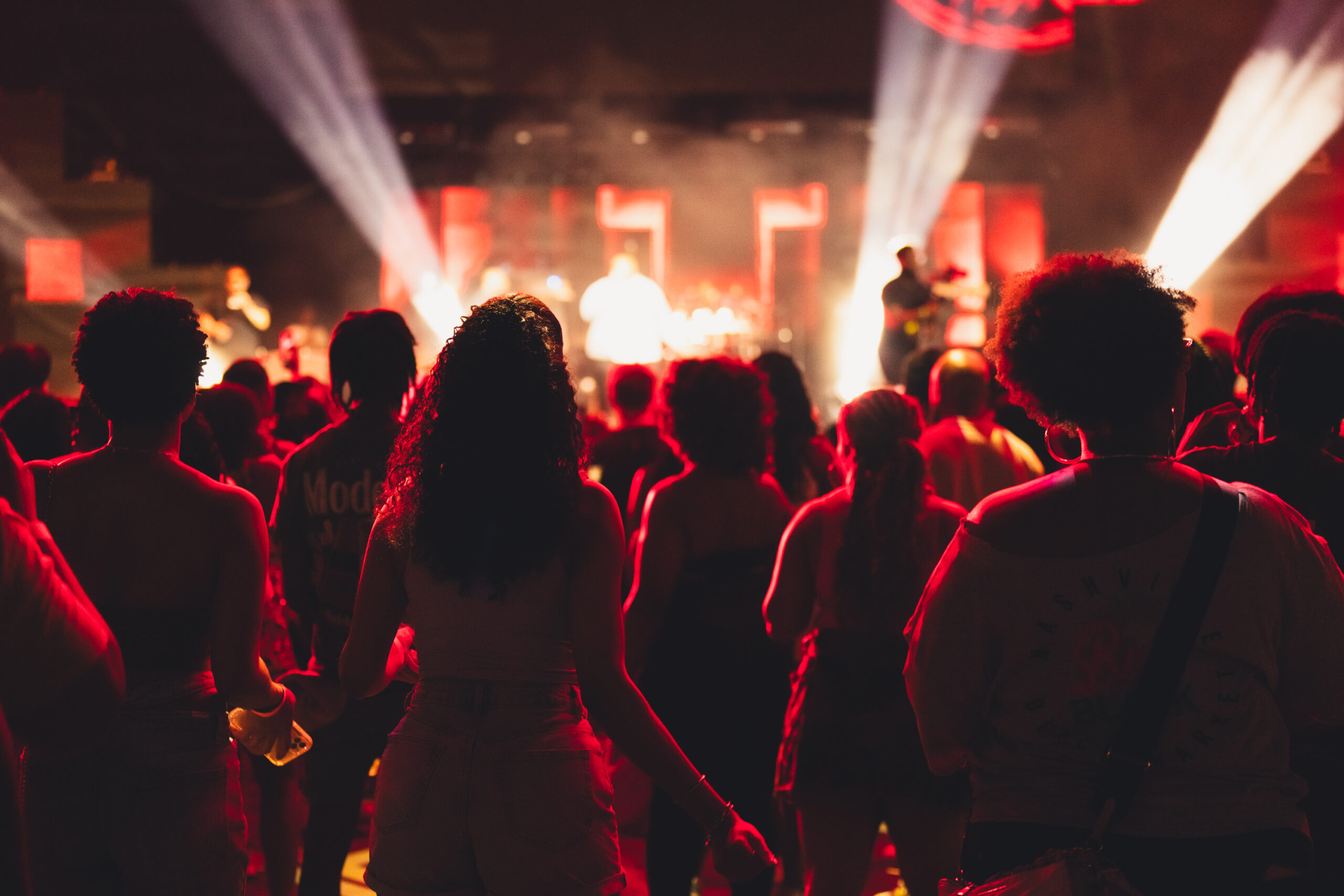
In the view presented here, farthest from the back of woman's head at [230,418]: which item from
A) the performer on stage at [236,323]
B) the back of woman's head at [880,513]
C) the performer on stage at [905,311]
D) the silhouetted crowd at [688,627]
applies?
the performer on stage at [236,323]

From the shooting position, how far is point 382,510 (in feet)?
6.48

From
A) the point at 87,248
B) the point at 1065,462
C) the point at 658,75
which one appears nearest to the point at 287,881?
the point at 1065,462

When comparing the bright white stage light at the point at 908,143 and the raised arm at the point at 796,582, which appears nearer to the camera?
the raised arm at the point at 796,582

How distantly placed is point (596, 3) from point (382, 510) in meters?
12.0

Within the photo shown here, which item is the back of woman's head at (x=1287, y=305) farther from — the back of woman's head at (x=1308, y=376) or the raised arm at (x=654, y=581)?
the raised arm at (x=654, y=581)

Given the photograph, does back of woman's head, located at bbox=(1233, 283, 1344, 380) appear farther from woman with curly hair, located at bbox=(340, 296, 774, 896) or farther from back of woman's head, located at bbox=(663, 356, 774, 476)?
woman with curly hair, located at bbox=(340, 296, 774, 896)

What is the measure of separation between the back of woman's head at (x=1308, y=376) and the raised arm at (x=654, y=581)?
1.43m

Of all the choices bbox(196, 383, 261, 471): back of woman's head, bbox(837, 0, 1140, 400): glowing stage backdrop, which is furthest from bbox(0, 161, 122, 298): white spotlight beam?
bbox(196, 383, 261, 471): back of woman's head

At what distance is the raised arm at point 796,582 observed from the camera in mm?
2902

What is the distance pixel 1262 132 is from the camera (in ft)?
30.6

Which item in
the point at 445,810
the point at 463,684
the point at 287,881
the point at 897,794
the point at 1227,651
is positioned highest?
the point at 1227,651

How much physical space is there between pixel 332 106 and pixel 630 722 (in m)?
12.7

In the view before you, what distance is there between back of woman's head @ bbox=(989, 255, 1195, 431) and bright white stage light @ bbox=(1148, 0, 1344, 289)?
7962 millimetres

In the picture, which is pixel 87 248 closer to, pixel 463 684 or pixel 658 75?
pixel 658 75
